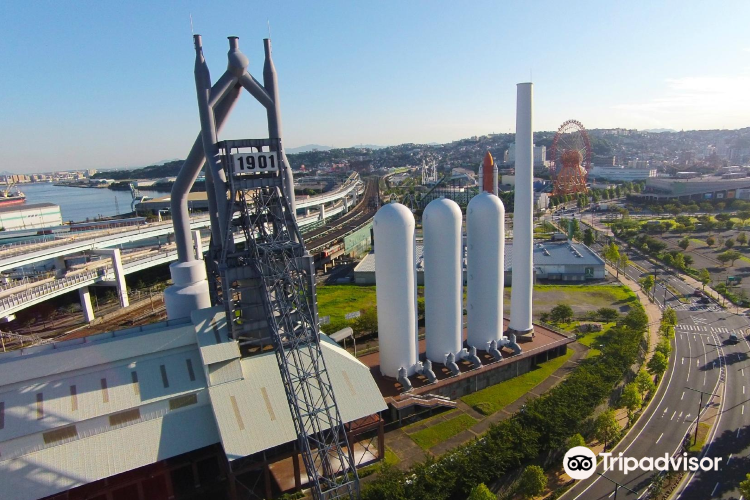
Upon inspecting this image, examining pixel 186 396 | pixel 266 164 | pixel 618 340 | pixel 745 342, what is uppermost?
pixel 266 164

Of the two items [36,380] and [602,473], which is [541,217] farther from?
[36,380]

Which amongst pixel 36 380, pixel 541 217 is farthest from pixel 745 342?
pixel 541 217

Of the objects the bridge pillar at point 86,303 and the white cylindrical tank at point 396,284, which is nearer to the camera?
the white cylindrical tank at point 396,284

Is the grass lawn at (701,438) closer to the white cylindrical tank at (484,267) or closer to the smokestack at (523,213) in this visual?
the smokestack at (523,213)

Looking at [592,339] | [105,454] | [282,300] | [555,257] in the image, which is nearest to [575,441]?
[282,300]

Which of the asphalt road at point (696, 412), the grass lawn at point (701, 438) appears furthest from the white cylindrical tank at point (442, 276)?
the grass lawn at point (701, 438)

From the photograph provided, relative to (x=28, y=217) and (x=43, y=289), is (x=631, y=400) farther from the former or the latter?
(x=28, y=217)

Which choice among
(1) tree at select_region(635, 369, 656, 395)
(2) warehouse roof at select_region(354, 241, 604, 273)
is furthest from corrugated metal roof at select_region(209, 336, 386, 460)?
(2) warehouse roof at select_region(354, 241, 604, 273)
